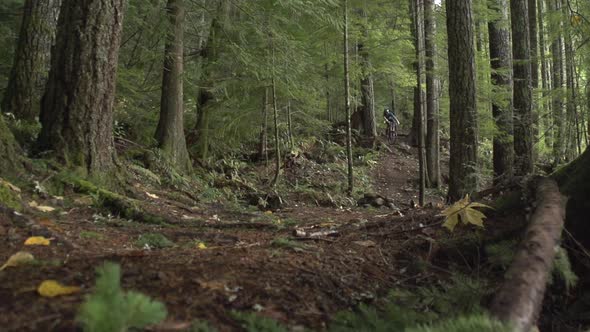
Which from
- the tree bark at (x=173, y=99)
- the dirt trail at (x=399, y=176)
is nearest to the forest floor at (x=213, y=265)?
the tree bark at (x=173, y=99)

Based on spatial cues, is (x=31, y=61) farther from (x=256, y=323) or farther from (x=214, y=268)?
(x=256, y=323)

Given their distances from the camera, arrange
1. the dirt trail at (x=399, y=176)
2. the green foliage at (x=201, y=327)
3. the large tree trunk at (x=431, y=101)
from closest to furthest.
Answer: the green foliage at (x=201, y=327) < the large tree trunk at (x=431, y=101) < the dirt trail at (x=399, y=176)

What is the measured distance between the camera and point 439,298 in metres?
2.45

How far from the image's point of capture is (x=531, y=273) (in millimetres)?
1918

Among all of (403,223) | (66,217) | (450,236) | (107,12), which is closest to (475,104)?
(403,223)

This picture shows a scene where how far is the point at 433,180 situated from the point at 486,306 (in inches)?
574

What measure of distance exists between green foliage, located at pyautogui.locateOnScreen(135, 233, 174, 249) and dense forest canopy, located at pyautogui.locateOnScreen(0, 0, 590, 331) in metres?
0.01

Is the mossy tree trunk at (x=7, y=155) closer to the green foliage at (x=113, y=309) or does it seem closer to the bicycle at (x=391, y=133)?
the green foliage at (x=113, y=309)

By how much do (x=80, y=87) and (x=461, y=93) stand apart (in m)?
5.78

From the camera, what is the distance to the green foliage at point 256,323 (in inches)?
75.2

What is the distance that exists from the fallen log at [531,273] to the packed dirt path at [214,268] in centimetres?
79

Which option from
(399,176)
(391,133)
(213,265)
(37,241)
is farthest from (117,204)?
(391,133)

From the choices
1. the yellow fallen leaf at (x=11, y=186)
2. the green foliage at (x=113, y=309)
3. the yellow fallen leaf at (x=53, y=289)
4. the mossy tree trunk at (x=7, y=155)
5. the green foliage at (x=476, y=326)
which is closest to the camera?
the green foliage at (x=113, y=309)

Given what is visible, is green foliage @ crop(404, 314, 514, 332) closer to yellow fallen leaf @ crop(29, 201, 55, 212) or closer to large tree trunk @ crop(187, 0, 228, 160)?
yellow fallen leaf @ crop(29, 201, 55, 212)
